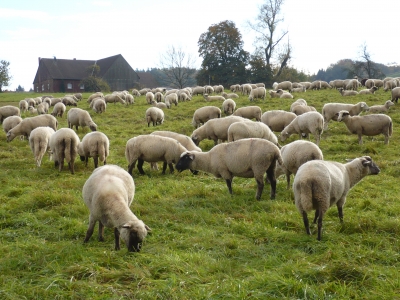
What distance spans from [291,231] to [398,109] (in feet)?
63.7

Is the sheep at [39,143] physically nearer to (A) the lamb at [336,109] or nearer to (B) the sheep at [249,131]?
(B) the sheep at [249,131]

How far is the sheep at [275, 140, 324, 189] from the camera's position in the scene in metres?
9.08

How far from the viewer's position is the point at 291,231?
22.6ft

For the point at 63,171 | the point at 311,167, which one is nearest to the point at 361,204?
the point at 311,167

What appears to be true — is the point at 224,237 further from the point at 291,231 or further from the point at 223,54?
the point at 223,54

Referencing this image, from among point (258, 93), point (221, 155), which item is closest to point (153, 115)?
point (258, 93)

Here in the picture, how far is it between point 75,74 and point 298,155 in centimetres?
7164

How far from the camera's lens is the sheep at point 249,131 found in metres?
13.3

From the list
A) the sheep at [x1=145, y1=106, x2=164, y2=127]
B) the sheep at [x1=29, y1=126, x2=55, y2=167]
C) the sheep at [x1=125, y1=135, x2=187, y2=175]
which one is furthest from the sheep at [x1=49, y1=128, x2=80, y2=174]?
the sheep at [x1=145, y1=106, x2=164, y2=127]

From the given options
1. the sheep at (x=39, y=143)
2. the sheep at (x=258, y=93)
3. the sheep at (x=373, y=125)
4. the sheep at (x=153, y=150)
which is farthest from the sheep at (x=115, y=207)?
the sheep at (x=258, y=93)

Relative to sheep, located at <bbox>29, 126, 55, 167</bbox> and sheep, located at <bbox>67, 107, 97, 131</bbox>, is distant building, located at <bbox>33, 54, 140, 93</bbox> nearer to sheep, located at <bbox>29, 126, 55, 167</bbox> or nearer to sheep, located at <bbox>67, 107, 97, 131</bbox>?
sheep, located at <bbox>67, 107, 97, 131</bbox>

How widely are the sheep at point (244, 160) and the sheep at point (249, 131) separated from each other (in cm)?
350

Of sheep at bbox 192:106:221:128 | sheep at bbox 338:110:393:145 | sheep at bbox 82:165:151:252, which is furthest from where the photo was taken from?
sheep at bbox 192:106:221:128

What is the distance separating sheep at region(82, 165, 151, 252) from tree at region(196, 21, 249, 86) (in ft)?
175
